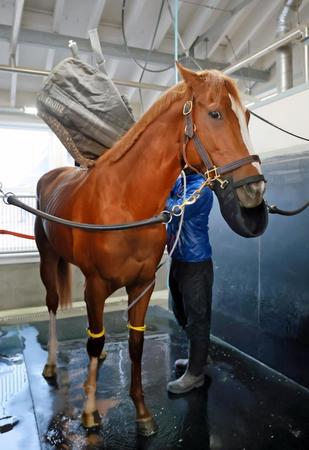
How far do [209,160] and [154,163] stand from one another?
0.97 feet

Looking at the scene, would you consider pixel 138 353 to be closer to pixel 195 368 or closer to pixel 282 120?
pixel 195 368

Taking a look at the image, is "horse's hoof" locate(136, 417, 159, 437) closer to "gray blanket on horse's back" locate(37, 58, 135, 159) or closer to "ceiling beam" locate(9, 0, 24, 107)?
"gray blanket on horse's back" locate(37, 58, 135, 159)

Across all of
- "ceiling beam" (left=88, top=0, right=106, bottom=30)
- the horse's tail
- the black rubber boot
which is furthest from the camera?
"ceiling beam" (left=88, top=0, right=106, bottom=30)

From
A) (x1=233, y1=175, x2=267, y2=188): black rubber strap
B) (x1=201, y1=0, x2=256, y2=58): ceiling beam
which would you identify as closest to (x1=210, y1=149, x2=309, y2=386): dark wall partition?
(x1=233, y1=175, x2=267, y2=188): black rubber strap

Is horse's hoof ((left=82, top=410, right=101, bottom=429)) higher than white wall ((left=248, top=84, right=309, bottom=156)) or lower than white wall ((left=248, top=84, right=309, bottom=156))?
lower

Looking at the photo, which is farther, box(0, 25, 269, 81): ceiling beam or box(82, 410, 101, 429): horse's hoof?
box(0, 25, 269, 81): ceiling beam

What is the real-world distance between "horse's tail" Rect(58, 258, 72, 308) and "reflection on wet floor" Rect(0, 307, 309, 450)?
0.42 meters

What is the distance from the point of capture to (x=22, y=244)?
14.3 feet

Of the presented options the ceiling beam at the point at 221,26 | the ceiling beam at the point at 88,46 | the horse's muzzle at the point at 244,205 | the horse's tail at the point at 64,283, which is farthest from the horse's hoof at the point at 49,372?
the ceiling beam at the point at 221,26

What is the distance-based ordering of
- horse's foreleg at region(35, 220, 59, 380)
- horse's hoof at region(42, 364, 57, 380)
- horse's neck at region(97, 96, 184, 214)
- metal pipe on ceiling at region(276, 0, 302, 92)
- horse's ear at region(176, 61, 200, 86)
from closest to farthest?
horse's ear at region(176, 61, 200, 86)
horse's neck at region(97, 96, 184, 214)
horse's hoof at region(42, 364, 57, 380)
horse's foreleg at region(35, 220, 59, 380)
metal pipe on ceiling at region(276, 0, 302, 92)

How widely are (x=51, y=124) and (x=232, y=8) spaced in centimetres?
277

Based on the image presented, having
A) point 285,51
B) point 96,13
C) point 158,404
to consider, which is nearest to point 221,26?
point 285,51

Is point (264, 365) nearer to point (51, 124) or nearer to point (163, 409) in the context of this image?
point (163, 409)

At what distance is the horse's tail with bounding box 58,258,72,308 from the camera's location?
8.39 ft
